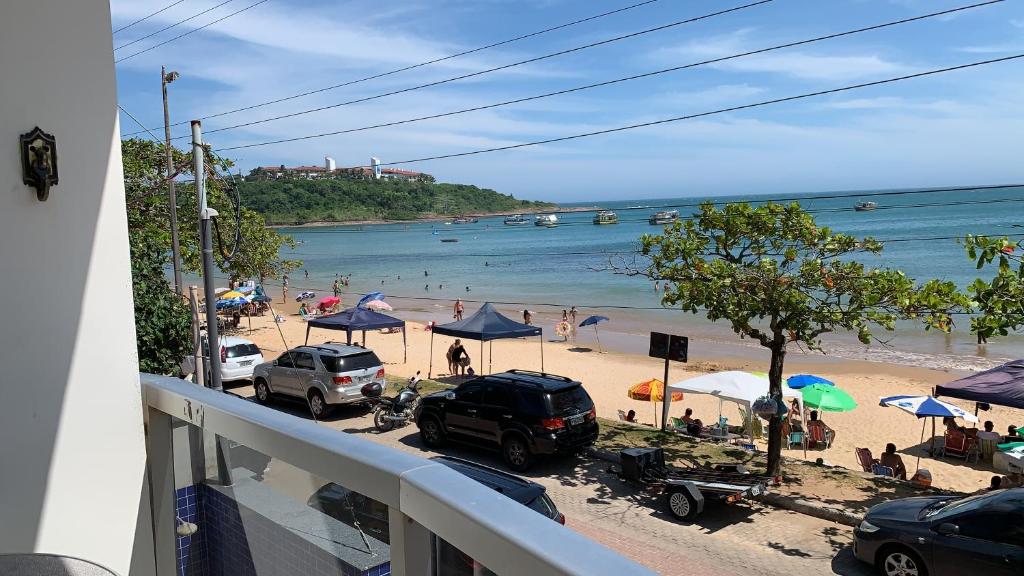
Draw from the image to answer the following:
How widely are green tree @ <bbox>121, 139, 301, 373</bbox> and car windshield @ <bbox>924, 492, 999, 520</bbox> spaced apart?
9650mm

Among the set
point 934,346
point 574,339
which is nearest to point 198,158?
point 574,339

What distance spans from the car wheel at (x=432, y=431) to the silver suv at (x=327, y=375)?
125 inches

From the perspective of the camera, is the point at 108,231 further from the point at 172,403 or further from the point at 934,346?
the point at 934,346

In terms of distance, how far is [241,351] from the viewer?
23.0 meters

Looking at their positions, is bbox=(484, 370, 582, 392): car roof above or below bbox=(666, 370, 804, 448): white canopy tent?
above

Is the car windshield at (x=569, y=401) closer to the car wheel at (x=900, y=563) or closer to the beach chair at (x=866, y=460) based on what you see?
the beach chair at (x=866, y=460)

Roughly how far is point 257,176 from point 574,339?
24.0m

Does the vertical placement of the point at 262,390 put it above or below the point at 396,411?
below

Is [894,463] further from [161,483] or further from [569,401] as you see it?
[161,483]

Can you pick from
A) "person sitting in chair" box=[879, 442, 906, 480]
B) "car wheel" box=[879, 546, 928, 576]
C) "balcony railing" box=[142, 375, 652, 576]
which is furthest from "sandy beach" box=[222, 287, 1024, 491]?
"balcony railing" box=[142, 375, 652, 576]

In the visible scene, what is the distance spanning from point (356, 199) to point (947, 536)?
62888 mm

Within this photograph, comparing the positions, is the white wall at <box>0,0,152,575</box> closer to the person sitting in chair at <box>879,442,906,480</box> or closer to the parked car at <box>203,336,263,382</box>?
the person sitting in chair at <box>879,442,906,480</box>

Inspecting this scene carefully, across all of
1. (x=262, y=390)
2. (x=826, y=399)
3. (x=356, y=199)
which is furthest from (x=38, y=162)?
(x=356, y=199)

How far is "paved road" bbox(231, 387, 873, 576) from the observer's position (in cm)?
998
